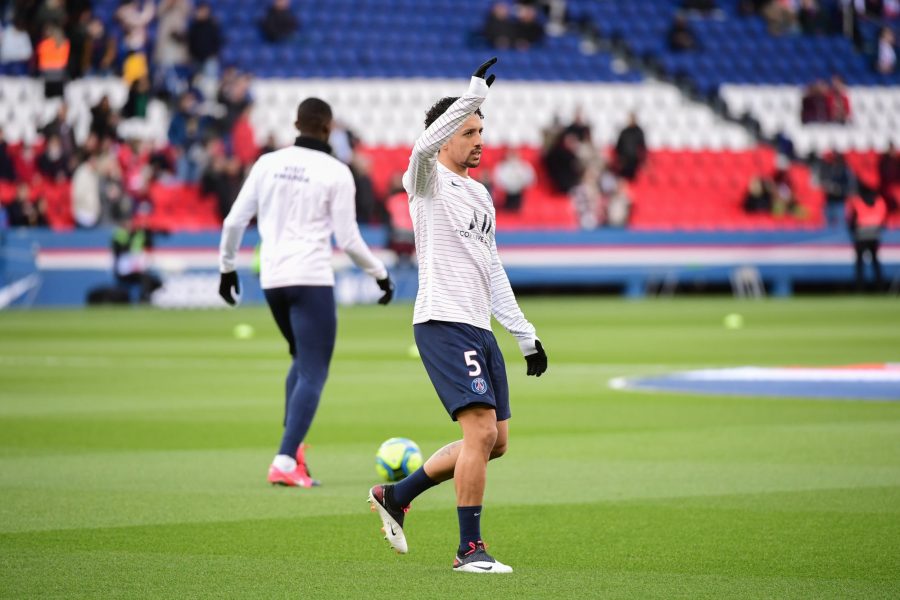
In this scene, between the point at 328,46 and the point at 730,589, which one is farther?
the point at 328,46

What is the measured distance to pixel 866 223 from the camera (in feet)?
115

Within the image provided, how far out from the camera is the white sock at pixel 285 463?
31.9ft

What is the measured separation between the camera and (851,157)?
39.9 metres

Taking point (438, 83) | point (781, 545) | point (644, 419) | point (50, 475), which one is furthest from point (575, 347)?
point (438, 83)

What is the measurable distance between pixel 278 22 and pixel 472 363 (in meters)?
30.7

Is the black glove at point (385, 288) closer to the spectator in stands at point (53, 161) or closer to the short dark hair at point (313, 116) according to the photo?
the short dark hair at point (313, 116)

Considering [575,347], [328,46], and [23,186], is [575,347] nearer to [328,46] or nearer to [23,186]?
[23,186]

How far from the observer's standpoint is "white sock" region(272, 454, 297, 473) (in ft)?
31.9

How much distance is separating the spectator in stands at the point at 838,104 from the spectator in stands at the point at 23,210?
19.2 metres

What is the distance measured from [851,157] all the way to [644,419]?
28.1 meters

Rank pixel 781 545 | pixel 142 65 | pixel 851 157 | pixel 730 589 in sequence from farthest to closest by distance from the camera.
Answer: pixel 851 157 < pixel 142 65 < pixel 781 545 < pixel 730 589

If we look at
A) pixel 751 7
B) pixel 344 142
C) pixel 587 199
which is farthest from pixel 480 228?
pixel 751 7

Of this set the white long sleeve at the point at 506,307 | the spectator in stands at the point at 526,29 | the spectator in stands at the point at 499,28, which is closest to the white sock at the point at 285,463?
the white long sleeve at the point at 506,307

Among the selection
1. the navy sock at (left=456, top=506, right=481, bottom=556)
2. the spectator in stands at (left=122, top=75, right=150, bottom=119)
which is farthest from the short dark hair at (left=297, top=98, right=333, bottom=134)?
the spectator in stands at (left=122, top=75, right=150, bottom=119)
